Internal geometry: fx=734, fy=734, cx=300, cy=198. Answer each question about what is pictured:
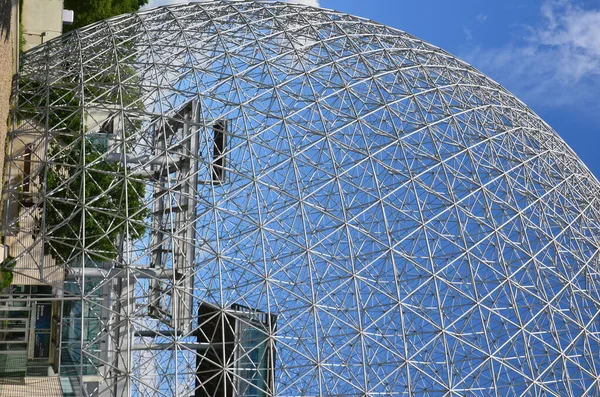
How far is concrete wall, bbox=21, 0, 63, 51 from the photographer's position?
3769 cm

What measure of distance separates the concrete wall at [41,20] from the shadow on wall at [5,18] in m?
13.6

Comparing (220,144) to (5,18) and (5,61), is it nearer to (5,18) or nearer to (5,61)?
(5,61)

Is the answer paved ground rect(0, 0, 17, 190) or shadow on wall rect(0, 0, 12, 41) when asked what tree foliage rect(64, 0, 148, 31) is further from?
shadow on wall rect(0, 0, 12, 41)

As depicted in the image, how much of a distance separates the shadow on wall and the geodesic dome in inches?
116

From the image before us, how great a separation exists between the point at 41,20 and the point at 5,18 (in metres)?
15.7

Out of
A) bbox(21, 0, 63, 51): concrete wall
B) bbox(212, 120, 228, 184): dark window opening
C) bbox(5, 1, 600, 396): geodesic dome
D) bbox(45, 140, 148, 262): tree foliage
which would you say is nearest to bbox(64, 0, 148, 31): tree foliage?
bbox(21, 0, 63, 51): concrete wall

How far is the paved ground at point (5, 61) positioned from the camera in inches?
909

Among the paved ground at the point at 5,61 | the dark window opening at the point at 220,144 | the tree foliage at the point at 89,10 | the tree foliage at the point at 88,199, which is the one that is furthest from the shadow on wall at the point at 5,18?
the tree foliage at the point at 89,10

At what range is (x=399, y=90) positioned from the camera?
110 ft

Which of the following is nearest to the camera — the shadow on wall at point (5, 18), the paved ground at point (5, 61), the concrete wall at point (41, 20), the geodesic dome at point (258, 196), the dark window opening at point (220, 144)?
the shadow on wall at point (5, 18)

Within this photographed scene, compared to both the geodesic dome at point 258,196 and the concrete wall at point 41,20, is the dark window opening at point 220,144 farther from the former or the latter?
the concrete wall at point 41,20

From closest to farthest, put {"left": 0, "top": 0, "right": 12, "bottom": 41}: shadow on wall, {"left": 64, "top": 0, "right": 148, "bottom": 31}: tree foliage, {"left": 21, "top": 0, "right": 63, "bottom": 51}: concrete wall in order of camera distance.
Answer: {"left": 0, "top": 0, "right": 12, "bottom": 41}: shadow on wall → {"left": 21, "top": 0, "right": 63, "bottom": 51}: concrete wall → {"left": 64, "top": 0, "right": 148, "bottom": 31}: tree foliage

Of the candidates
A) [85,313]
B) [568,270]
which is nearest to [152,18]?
[85,313]

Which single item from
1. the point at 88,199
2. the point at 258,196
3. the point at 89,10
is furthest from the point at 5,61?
the point at 89,10
